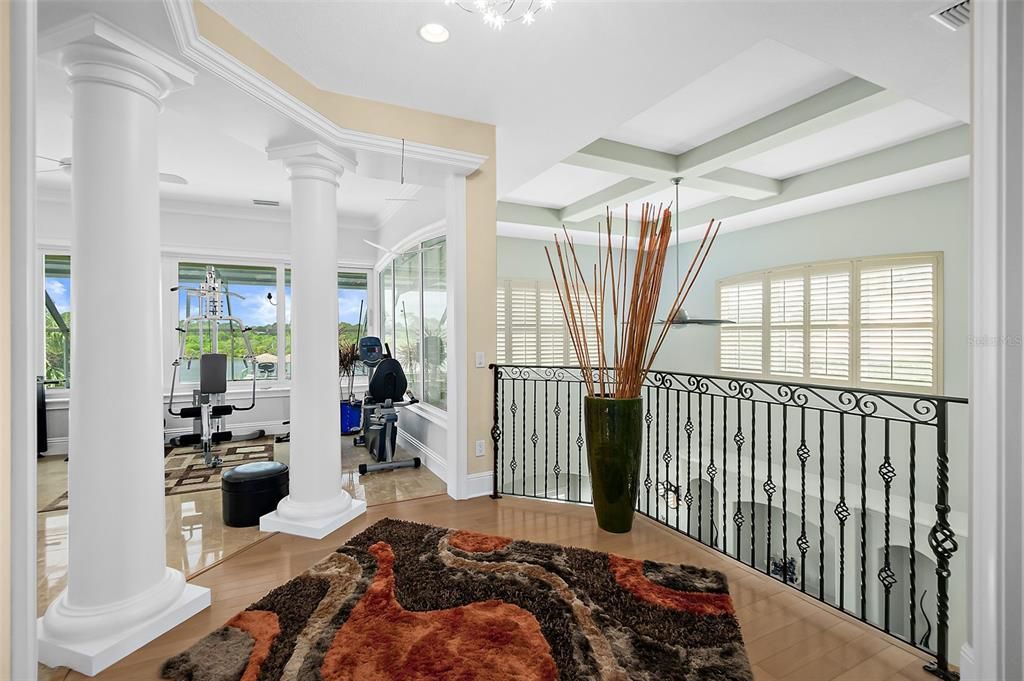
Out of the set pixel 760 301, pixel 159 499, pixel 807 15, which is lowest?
pixel 159 499

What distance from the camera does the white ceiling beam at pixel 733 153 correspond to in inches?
130

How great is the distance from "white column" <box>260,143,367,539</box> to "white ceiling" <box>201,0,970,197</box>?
21.7 inches

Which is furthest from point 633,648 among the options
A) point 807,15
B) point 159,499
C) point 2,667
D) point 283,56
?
point 283,56

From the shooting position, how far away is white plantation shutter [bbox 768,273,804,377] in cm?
594

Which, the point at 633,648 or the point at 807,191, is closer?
the point at 633,648

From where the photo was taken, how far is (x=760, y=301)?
639 centimetres

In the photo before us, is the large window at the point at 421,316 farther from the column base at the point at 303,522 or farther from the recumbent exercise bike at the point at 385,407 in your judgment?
the column base at the point at 303,522

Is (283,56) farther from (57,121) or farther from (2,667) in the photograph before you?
(2,667)

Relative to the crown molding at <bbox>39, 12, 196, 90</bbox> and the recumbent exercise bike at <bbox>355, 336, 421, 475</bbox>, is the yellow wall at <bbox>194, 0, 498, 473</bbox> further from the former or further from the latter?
the recumbent exercise bike at <bbox>355, 336, 421, 475</bbox>

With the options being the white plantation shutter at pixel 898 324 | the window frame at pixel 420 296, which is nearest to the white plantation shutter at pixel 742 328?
the white plantation shutter at pixel 898 324

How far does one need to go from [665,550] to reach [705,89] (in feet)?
9.47

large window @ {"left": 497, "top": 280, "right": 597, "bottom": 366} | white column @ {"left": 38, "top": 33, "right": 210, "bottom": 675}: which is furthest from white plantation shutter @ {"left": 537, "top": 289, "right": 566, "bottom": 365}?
white column @ {"left": 38, "top": 33, "right": 210, "bottom": 675}

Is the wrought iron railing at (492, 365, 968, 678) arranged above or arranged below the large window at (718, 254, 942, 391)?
below

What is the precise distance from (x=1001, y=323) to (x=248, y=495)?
353 cm
